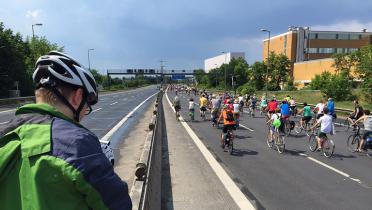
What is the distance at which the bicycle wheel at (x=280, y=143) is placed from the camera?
13352mm

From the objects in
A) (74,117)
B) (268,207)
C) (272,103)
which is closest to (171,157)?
(268,207)

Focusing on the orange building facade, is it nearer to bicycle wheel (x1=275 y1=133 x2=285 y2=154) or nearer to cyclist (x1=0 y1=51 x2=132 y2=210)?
bicycle wheel (x1=275 y1=133 x2=285 y2=154)

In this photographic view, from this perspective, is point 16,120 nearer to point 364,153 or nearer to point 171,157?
point 171,157

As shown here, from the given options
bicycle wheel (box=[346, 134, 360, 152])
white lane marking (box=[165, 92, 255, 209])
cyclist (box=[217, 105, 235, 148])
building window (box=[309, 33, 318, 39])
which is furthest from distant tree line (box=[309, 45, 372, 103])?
building window (box=[309, 33, 318, 39])

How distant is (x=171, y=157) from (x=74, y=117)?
33.7 feet

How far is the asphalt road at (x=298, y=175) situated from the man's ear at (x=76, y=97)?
5.99 meters

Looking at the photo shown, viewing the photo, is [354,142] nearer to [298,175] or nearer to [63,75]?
[298,175]

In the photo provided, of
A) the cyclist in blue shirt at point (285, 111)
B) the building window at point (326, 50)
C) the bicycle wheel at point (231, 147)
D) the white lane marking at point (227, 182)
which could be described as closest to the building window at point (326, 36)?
the building window at point (326, 50)

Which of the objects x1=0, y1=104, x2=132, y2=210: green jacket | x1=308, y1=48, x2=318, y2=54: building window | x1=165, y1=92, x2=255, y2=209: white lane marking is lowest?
x1=165, y1=92, x2=255, y2=209: white lane marking

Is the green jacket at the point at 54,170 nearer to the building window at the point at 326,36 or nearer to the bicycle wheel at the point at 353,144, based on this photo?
the bicycle wheel at the point at 353,144

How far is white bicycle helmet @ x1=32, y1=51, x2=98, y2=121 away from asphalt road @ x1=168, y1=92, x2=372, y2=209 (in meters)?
5.95

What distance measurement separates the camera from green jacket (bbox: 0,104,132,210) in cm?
157

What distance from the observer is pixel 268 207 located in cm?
731

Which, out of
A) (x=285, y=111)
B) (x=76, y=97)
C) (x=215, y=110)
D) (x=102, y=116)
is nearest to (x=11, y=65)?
(x=102, y=116)
